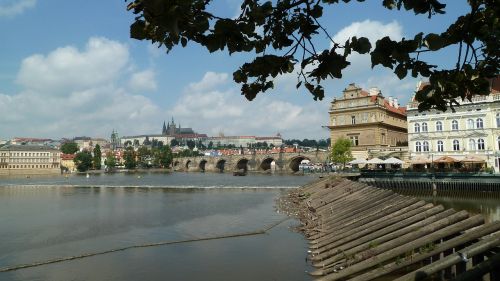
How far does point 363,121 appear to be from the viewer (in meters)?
66.6

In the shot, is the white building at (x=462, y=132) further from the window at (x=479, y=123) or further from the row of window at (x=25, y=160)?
the row of window at (x=25, y=160)

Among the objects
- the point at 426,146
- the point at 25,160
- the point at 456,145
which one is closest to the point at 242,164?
the point at 25,160

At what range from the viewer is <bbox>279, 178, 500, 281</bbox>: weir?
7871mm

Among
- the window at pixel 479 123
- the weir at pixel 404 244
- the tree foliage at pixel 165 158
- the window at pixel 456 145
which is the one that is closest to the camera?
the weir at pixel 404 244

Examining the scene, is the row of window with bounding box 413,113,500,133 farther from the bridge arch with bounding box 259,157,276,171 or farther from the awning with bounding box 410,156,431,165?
the bridge arch with bounding box 259,157,276,171

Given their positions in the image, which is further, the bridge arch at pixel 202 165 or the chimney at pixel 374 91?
the bridge arch at pixel 202 165

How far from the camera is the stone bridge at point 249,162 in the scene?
111 metres

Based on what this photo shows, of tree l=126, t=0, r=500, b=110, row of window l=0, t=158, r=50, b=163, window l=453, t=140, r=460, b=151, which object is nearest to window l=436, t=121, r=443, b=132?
window l=453, t=140, r=460, b=151

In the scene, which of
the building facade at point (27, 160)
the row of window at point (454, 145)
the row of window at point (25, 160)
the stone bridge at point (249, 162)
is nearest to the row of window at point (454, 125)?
the row of window at point (454, 145)

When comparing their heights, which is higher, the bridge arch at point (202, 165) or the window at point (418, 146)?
the window at point (418, 146)

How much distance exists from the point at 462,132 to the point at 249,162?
288 feet

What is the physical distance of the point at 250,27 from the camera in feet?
12.3

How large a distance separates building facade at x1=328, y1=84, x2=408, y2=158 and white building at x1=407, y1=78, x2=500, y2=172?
39.7 feet

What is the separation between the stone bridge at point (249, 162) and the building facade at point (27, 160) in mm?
45345
